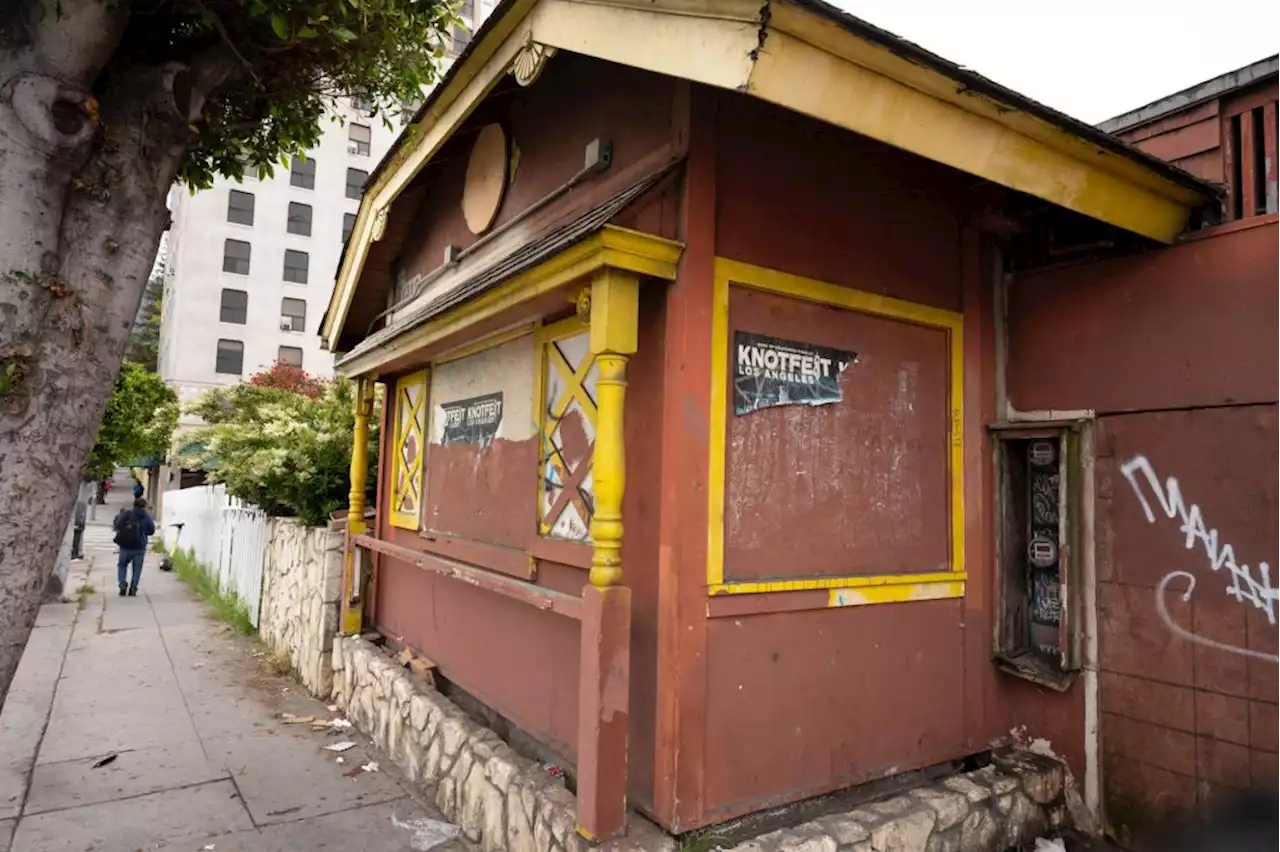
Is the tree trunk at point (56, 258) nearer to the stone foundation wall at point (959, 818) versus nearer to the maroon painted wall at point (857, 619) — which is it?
the maroon painted wall at point (857, 619)

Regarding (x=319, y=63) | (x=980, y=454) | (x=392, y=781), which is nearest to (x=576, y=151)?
(x=319, y=63)

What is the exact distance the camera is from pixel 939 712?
429 centimetres

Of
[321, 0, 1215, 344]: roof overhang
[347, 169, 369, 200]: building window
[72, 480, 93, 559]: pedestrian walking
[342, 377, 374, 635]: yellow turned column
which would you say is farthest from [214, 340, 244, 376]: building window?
[321, 0, 1215, 344]: roof overhang

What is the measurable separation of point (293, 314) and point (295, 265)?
220 cm

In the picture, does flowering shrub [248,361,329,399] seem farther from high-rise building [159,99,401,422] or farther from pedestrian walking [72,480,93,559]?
high-rise building [159,99,401,422]

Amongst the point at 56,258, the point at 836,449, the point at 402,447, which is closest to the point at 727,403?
the point at 836,449

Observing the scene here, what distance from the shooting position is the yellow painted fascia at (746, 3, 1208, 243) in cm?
273

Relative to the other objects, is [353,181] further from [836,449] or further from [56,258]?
[836,449]

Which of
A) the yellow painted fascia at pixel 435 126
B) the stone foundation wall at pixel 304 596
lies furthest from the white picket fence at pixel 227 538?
the yellow painted fascia at pixel 435 126

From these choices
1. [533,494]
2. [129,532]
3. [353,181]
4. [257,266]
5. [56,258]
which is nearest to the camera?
[56,258]

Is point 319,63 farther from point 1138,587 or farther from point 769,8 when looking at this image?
point 1138,587

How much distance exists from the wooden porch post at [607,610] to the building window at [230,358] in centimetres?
3541

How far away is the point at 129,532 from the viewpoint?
13.1 metres

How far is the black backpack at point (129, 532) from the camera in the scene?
515 inches
